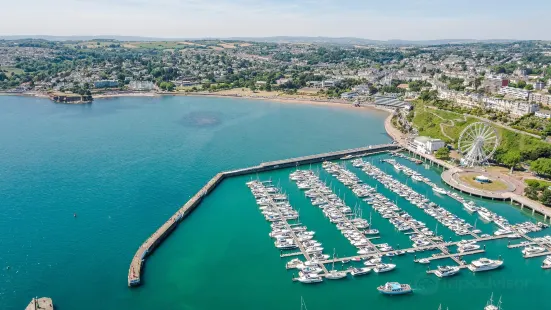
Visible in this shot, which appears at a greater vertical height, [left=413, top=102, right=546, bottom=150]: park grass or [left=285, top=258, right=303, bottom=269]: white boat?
[left=413, top=102, right=546, bottom=150]: park grass

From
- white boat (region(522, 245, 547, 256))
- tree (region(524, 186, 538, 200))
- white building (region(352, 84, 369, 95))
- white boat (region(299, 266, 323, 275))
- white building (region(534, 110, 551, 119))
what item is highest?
white building (region(534, 110, 551, 119))

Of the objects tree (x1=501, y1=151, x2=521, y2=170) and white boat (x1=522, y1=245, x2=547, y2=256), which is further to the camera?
tree (x1=501, y1=151, x2=521, y2=170)

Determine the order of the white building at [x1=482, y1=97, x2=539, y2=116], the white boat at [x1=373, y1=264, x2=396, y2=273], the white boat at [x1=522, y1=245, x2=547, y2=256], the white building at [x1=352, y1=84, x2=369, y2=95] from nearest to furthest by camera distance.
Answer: the white boat at [x1=373, y1=264, x2=396, y2=273]
the white boat at [x1=522, y1=245, x2=547, y2=256]
the white building at [x1=482, y1=97, x2=539, y2=116]
the white building at [x1=352, y1=84, x2=369, y2=95]

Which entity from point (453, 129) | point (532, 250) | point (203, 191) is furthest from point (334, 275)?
point (453, 129)

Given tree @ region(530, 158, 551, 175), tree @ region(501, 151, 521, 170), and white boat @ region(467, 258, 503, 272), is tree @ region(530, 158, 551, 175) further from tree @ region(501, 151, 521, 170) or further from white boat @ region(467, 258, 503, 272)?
white boat @ region(467, 258, 503, 272)

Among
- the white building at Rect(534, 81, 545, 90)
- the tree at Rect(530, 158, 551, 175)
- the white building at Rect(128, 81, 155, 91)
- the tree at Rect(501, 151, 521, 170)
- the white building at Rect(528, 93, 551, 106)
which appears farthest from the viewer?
the white building at Rect(128, 81, 155, 91)

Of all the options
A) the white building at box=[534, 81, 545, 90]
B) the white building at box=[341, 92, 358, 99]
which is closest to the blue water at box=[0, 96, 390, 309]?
the white building at box=[341, 92, 358, 99]

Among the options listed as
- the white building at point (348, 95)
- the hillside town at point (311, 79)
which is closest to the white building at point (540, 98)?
the hillside town at point (311, 79)
